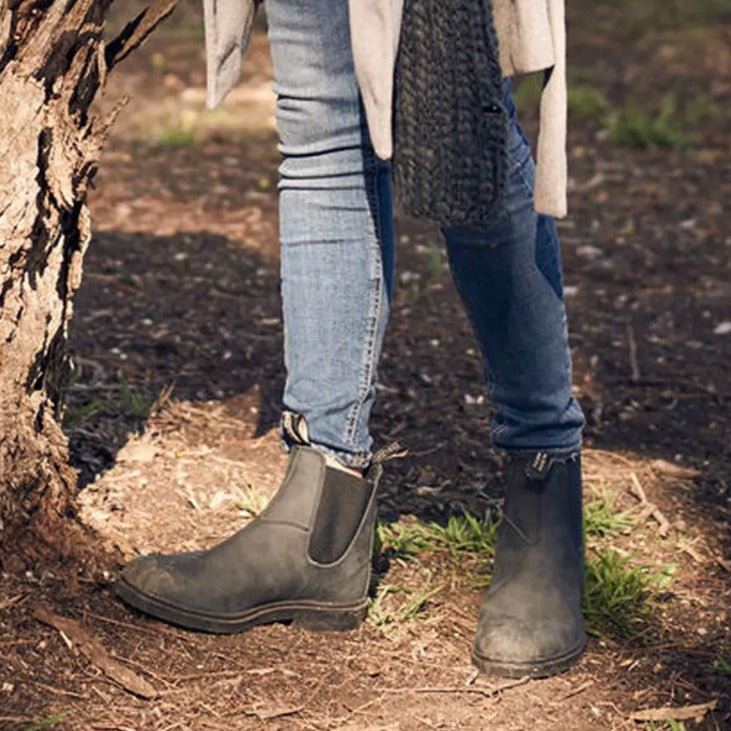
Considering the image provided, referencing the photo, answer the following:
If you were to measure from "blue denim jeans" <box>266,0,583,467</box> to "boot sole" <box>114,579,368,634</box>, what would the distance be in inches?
9.6

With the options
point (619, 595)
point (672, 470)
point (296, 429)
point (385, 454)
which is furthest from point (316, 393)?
point (672, 470)

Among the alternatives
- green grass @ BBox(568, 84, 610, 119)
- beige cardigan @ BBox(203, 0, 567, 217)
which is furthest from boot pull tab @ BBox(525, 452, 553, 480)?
green grass @ BBox(568, 84, 610, 119)

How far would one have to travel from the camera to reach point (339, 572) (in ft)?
8.39

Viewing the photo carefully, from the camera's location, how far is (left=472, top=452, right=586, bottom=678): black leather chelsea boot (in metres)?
2.51

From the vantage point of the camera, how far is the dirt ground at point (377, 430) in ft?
7.88

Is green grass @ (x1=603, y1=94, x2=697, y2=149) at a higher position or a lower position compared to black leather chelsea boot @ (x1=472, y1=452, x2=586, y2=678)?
lower

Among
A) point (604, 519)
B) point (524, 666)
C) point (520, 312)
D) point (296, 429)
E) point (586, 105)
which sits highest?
point (520, 312)

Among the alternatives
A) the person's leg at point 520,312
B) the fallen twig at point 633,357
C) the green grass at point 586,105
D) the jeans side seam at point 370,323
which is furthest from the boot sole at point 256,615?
the green grass at point 586,105

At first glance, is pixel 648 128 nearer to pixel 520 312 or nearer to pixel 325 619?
pixel 520 312

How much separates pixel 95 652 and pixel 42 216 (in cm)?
68

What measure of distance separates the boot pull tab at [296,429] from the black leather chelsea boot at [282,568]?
0.04 feet

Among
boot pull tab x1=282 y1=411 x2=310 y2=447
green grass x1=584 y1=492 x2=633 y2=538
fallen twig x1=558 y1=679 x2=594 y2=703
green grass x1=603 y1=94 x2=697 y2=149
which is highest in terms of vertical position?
boot pull tab x1=282 y1=411 x2=310 y2=447

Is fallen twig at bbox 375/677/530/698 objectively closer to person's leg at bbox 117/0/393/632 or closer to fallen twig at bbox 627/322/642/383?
person's leg at bbox 117/0/393/632

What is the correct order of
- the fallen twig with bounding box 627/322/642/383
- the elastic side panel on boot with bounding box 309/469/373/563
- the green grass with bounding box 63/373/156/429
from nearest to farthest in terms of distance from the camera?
the elastic side panel on boot with bounding box 309/469/373/563 < the green grass with bounding box 63/373/156/429 < the fallen twig with bounding box 627/322/642/383
